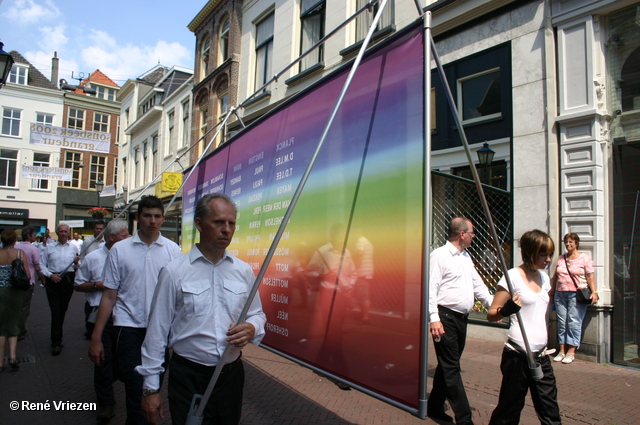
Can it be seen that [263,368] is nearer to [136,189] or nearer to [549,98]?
[549,98]

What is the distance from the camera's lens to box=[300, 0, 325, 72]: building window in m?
12.8

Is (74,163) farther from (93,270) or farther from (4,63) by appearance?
(93,270)

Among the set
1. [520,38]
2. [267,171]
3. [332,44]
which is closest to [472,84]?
[520,38]

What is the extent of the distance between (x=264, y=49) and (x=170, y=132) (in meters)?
11.0

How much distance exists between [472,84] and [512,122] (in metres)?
1.37

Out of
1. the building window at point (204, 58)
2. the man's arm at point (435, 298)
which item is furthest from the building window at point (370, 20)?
the building window at point (204, 58)

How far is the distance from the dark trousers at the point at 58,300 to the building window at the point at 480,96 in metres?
7.65

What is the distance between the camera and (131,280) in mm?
3660

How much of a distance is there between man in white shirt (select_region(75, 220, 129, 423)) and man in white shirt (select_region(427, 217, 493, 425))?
9.13 feet

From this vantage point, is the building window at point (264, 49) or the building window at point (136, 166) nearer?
the building window at point (264, 49)

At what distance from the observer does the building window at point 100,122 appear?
129 ft

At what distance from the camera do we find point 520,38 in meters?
7.84

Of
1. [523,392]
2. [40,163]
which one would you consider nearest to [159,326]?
[523,392]

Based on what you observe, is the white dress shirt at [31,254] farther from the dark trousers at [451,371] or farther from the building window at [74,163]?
the building window at [74,163]
